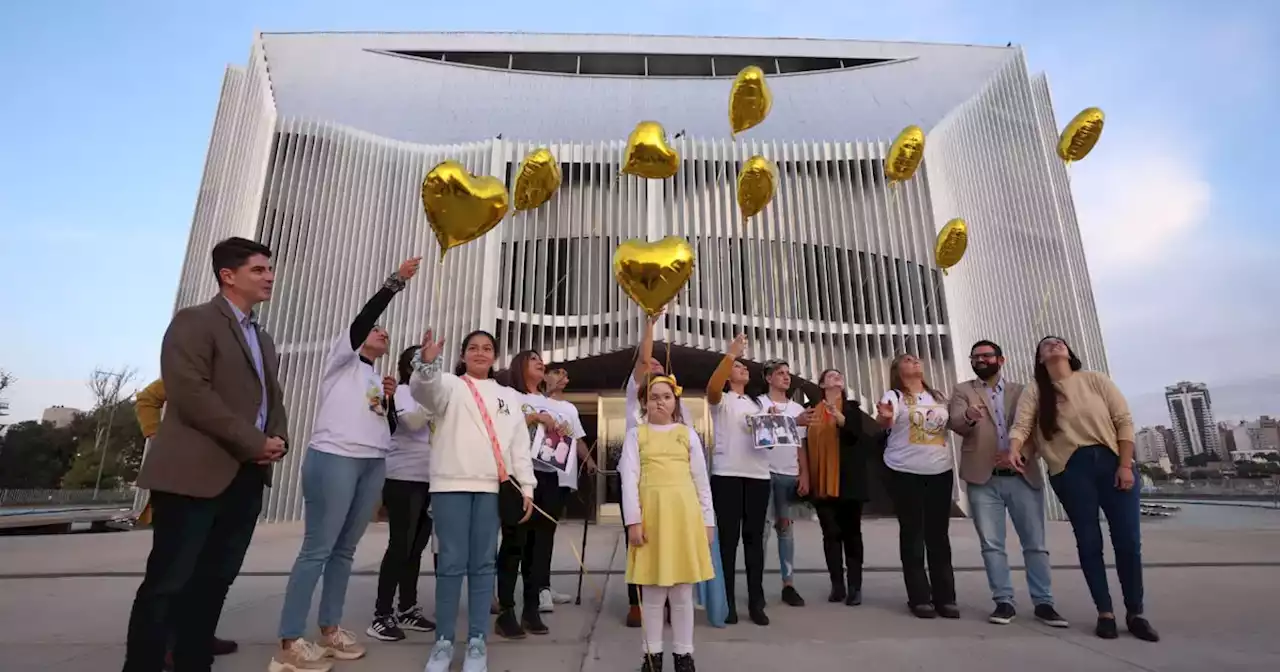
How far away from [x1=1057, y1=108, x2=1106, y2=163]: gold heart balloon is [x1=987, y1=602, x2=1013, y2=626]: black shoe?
17.1 ft

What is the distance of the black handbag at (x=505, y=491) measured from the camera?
2.78 metres

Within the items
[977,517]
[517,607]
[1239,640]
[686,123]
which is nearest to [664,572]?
[517,607]

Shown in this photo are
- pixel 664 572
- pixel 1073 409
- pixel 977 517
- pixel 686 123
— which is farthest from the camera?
pixel 686 123

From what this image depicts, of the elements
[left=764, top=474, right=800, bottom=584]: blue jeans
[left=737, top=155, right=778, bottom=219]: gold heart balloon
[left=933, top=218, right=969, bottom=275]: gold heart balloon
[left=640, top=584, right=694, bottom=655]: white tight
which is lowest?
[left=640, top=584, right=694, bottom=655]: white tight

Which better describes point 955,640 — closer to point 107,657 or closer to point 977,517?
point 977,517

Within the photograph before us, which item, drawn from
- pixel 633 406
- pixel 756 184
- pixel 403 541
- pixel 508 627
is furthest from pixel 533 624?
pixel 756 184

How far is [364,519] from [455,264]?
10.5 meters

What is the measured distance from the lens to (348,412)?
287cm

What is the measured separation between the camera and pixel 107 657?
2.81 meters

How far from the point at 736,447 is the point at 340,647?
2.23 m

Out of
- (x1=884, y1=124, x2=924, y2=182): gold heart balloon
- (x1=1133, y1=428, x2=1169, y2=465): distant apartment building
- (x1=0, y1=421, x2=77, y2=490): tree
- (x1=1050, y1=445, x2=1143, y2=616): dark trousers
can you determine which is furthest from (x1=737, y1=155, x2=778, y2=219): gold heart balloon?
(x1=1133, y1=428, x2=1169, y2=465): distant apartment building

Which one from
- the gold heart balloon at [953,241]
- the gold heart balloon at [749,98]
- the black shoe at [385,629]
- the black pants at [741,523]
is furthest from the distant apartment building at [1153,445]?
the black shoe at [385,629]

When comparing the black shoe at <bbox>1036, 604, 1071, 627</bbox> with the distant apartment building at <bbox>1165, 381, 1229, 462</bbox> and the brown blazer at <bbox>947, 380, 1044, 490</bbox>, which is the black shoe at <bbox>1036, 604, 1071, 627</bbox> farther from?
the distant apartment building at <bbox>1165, 381, 1229, 462</bbox>

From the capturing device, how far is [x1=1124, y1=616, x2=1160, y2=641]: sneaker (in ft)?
9.87
